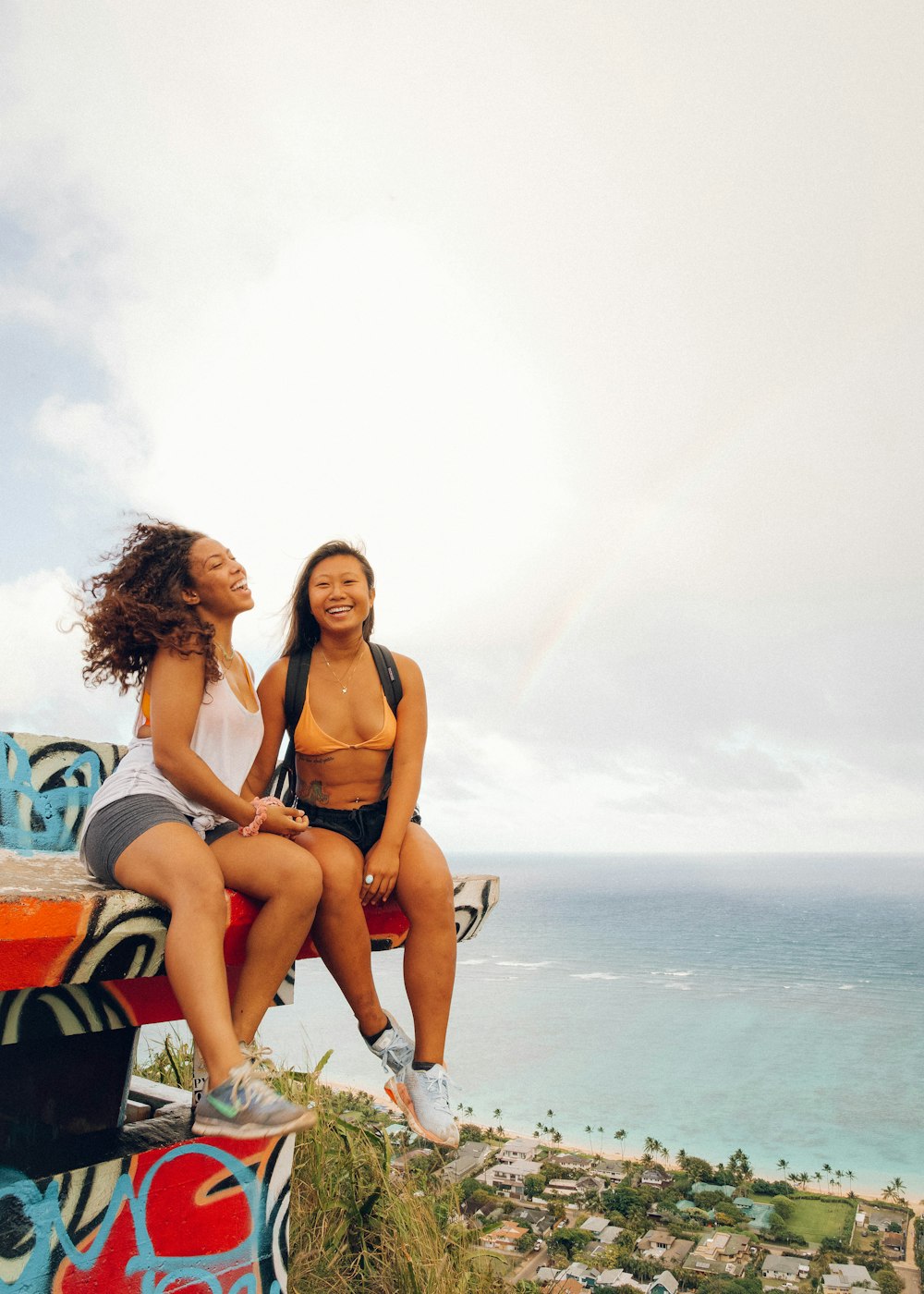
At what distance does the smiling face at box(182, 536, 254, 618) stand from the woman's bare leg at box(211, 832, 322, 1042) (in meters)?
0.81

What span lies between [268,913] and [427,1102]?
31.6 inches

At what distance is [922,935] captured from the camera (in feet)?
216

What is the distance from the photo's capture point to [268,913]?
2291 millimetres

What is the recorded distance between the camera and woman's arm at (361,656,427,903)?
2.63 meters

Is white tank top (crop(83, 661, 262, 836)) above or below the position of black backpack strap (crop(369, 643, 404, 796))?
below

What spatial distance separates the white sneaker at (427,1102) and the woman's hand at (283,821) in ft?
2.68

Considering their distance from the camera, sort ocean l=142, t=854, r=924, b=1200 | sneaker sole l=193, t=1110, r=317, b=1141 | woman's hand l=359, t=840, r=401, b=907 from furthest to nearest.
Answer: ocean l=142, t=854, r=924, b=1200 < woman's hand l=359, t=840, r=401, b=907 < sneaker sole l=193, t=1110, r=317, b=1141

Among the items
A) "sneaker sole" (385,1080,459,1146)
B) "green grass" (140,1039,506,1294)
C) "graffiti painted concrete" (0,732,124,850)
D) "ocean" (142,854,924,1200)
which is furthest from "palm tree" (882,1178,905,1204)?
"graffiti painted concrete" (0,732,124,850)

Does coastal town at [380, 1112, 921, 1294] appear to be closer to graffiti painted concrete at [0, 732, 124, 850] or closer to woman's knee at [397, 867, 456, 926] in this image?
woman's knee at [397, 867, 456, 926]

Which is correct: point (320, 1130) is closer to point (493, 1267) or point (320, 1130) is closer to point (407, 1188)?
point (407, 1188)

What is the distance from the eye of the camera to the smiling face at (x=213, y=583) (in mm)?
2758

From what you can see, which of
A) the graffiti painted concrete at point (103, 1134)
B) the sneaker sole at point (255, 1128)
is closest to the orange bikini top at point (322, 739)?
the graffiti painted concrete at point (103, 1134)

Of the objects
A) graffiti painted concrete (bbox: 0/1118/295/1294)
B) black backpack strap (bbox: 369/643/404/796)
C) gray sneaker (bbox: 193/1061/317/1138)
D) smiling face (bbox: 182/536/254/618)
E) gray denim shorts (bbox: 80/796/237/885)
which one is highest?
smiling face (bbox: 182/536/254/618)

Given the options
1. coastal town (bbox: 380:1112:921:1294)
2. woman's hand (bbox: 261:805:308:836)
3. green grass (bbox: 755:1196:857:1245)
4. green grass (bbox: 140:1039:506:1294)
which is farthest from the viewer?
green grass (bbox: 755:1196:857:1245)
